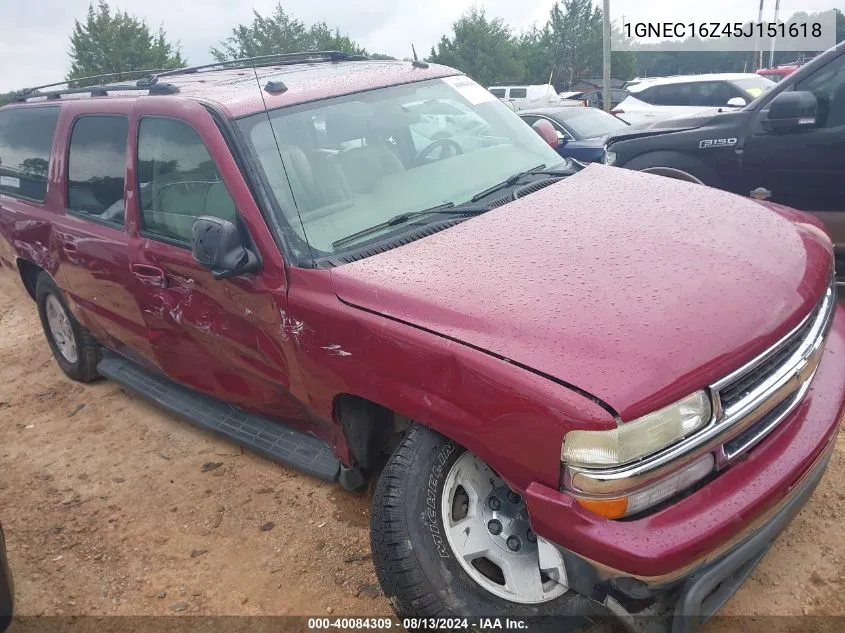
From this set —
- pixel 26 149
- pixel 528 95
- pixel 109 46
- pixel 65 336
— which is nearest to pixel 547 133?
pixel 26 149

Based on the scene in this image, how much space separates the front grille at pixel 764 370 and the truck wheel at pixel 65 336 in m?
4.04

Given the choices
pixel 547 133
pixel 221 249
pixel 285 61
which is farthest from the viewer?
pixel 285 61

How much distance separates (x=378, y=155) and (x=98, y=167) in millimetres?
1684

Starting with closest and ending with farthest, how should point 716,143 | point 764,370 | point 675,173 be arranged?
point 764,370 → point 716,143 → point 675,173

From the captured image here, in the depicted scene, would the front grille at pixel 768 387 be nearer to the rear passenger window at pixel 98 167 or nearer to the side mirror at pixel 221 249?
the side mirror at pixel 221 249

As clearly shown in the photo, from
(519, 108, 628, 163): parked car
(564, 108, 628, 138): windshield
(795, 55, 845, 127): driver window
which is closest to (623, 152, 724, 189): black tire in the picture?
(795, 55, 845, 127): driver window

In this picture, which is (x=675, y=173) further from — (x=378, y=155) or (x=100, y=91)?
(x=100, y=91)

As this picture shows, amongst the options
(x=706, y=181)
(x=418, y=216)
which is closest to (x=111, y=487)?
(x=418, y=216)

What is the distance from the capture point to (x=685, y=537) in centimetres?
185

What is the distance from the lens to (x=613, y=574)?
1.88 meters

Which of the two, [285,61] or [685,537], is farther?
[285,61]

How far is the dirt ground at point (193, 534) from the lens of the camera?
8.77ft

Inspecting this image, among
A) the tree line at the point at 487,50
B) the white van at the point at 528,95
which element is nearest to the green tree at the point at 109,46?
the tree line at the point at 487,50

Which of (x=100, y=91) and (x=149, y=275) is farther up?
(x=100, y=91)
